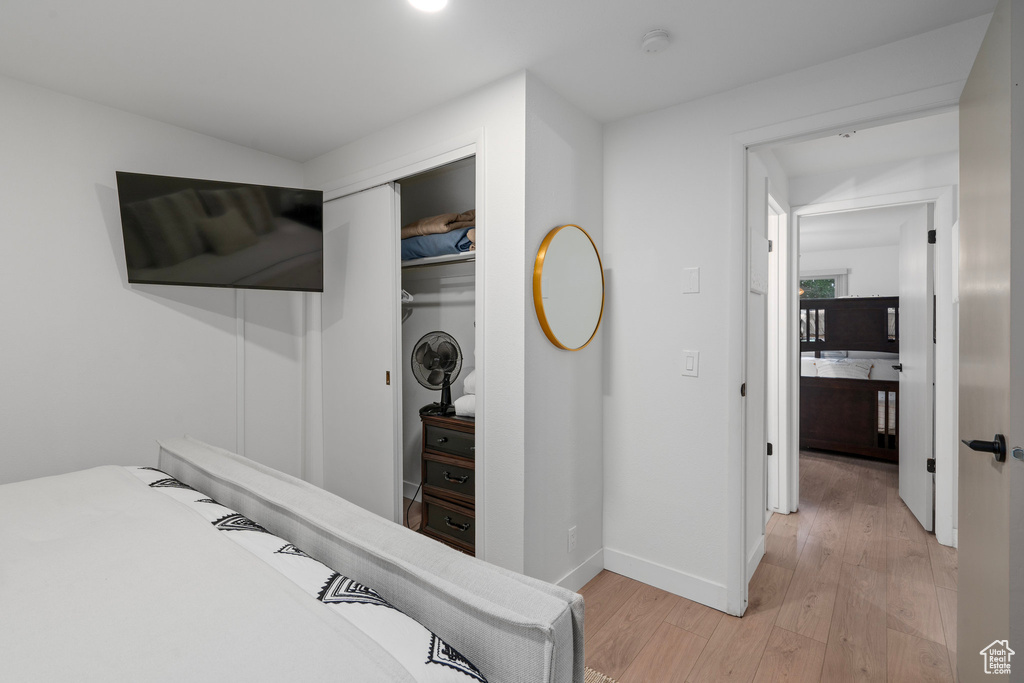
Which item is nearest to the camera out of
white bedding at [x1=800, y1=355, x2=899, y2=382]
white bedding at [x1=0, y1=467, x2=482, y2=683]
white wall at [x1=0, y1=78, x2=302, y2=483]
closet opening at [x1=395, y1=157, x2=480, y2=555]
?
white bedding at [x1=0, y1=467, x2=482, y2=683]

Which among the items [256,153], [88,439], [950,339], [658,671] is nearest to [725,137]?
[950,339]

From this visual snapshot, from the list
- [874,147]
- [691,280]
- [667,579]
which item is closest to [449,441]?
[667,579]

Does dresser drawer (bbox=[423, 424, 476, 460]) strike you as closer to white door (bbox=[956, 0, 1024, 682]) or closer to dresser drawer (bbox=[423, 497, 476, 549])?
dresser drawer (bbox=[423, 497, 476, 549])

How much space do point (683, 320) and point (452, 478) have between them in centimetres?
148

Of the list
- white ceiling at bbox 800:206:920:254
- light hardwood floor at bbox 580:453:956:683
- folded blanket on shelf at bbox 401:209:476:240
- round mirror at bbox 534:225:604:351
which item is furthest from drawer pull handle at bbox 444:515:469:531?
white ceiling at bbox 800:206:920:254

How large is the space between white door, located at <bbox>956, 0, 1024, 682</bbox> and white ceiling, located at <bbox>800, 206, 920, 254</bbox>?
277 cm

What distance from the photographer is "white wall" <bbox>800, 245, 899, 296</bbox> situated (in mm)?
6547

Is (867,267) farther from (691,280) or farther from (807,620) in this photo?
(807,620)

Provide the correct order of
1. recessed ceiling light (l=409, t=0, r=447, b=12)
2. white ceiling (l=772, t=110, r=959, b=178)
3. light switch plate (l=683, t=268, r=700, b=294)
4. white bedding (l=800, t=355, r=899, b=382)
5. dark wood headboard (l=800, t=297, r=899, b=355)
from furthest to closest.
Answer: dark wood headboard (l=800, t=297, r=899, b=355) → white bedding (l=800, t=355, r=899, b=382) → white ceiling (l=772, t=110, r=959, b=178) → light switch plate (l=683, t=268, r=700, b=294) → recessed ceiling light (l=409, t=0, r=447, b=12)

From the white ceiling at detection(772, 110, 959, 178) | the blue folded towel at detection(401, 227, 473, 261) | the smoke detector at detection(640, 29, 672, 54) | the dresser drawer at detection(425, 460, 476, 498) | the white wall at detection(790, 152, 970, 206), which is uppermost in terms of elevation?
the white ceiling at detection(772, 110, 959, 178)

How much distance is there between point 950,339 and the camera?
8.91 ft

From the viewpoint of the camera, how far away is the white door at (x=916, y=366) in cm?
293

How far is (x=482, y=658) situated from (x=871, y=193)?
3.58 metres

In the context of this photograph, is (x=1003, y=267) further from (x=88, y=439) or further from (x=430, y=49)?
(x=88, y=439)
